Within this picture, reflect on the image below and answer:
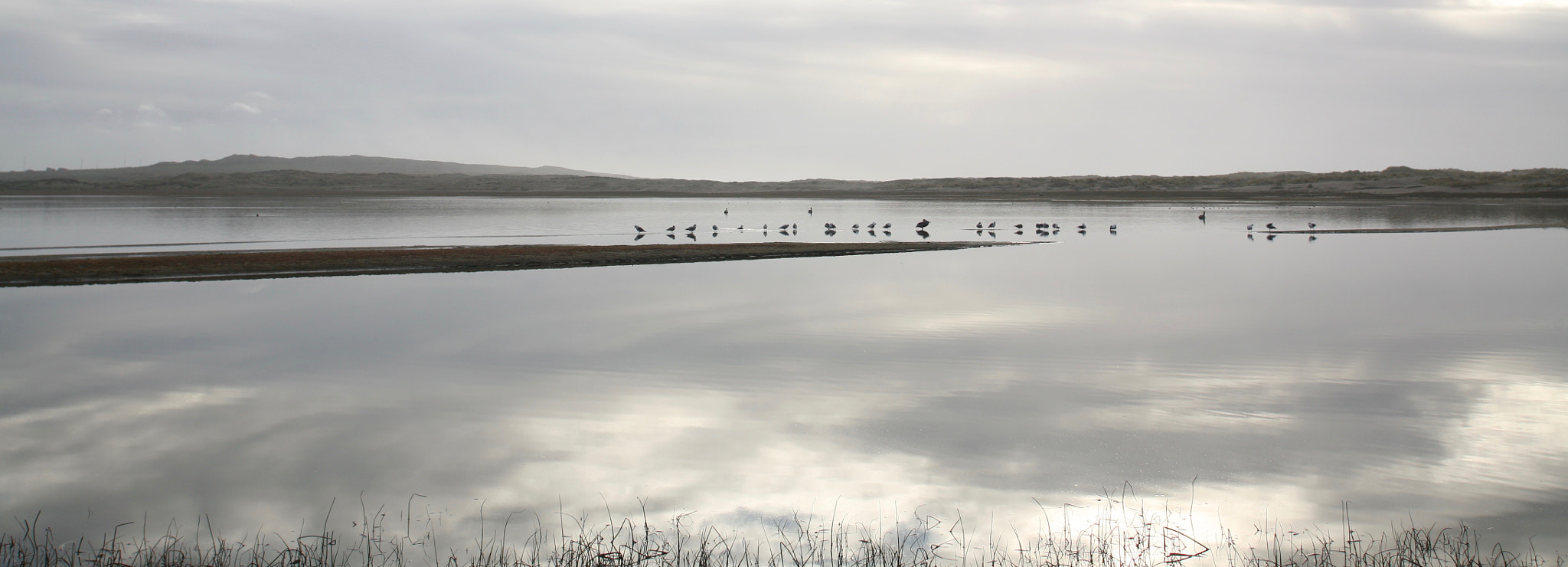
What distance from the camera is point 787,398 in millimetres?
11414

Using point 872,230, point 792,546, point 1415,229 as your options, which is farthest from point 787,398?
point 1415,229

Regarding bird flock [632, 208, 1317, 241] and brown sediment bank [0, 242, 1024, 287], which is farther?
bird flock [632, 208, 1317, 241]

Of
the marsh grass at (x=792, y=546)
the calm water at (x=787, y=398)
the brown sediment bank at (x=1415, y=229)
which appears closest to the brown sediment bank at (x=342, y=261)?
the calm water at (x=787, y=398)

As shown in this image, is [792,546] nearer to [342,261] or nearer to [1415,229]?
[342,261]

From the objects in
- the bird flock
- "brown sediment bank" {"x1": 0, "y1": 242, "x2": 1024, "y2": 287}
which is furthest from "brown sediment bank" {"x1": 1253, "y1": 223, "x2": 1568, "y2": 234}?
"brown sediment bank" {"x1": 0, "y1": 242, "x2": 1024, "y2": 287}

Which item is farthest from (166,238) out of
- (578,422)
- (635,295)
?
(578,422)

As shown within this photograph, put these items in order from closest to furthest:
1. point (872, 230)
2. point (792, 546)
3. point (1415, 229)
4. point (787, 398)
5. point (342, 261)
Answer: point (792, 546)
point (787, 398)
point (342, 261)
point (872, 230)
point (1415, 229)

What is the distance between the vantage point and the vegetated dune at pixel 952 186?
360 ft

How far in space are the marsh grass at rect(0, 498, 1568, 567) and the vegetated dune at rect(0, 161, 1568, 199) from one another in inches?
4116

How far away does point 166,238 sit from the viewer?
126ft

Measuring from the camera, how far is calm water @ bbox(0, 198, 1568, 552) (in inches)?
316

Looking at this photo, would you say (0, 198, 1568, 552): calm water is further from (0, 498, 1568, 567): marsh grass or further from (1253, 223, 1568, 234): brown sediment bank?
(1253, 223, 1568, 234): brown sediment bank

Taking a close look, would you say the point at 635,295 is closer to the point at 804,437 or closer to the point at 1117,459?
the point at 804,437

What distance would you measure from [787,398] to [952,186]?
490ft
